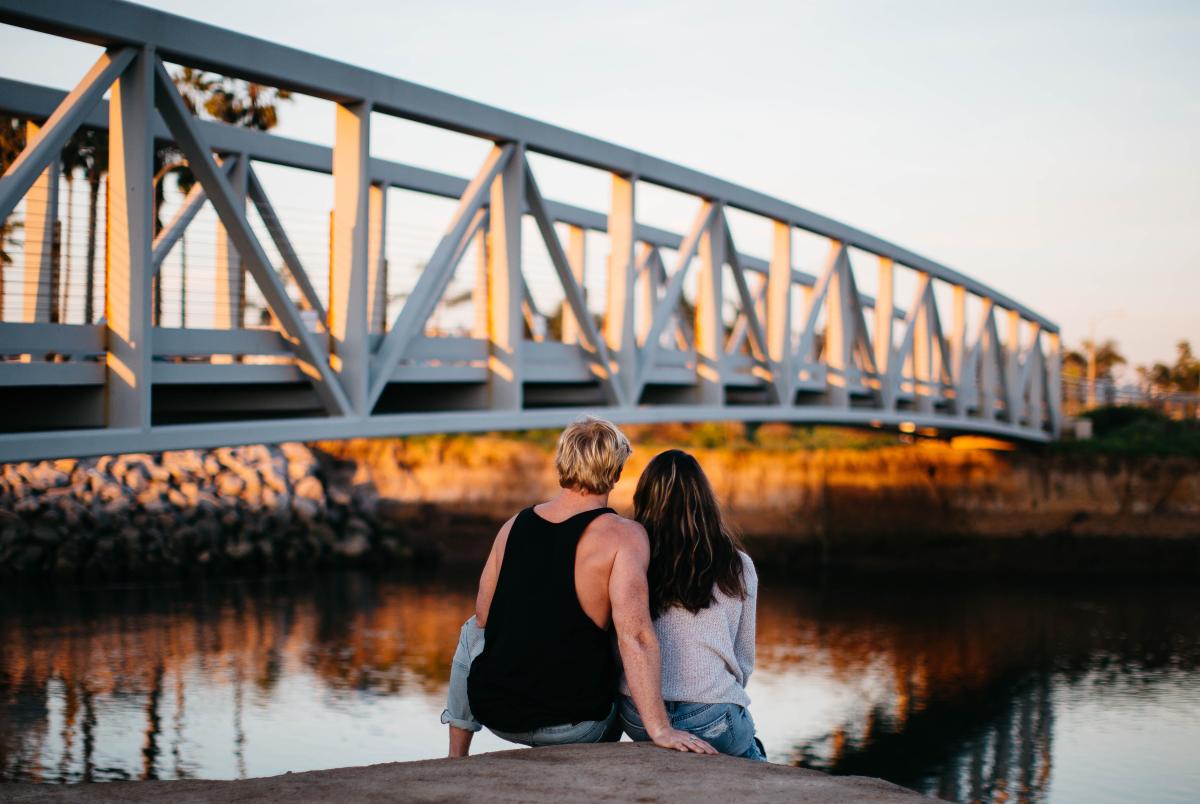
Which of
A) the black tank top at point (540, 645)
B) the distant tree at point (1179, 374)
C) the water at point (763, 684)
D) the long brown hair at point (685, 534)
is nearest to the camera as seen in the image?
the black tank top at point (540, 645)

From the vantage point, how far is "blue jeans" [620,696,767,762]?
5191mm

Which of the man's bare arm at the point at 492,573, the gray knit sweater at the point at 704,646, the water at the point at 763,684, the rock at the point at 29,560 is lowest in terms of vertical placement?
the water at the point at 763,684

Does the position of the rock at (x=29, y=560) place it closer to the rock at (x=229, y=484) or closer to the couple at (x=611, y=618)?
the rock at (x=229, y=484)

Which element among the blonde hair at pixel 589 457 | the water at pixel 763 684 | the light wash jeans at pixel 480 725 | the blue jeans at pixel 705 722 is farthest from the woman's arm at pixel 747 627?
the water at pixel 763 684

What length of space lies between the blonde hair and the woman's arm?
2.23ft

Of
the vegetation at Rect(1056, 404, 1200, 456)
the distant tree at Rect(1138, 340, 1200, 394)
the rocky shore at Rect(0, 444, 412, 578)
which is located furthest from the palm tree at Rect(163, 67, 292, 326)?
the distant tree at Rect(1138, 340, 1200, 394)

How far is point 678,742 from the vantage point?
198 inches

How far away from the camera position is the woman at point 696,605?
4.93 m

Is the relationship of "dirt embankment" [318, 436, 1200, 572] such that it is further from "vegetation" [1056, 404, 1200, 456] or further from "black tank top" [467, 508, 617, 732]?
"black tank top" [467, 508, 617, 732]

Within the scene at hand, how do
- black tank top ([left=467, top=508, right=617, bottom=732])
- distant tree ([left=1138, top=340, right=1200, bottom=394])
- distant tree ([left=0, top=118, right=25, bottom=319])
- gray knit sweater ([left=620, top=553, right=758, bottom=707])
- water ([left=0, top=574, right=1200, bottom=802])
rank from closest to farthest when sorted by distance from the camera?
black tank top ([left=467, top=508, right=617, bottom=732]) < gray knit sweater ([left=620, top=553, right=758, bottom=707]) < distant tree ([left=0, top=118, right=25, bottom=319]) < water ([left=0, top=574, right=1200, bottom=802]) < distant tree ([left=1138, top=340, right=1200, bottom=394])

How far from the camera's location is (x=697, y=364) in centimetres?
1608

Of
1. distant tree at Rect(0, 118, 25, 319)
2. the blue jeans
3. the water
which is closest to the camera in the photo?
the blue jeans

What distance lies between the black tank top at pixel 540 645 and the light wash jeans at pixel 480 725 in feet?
0.14

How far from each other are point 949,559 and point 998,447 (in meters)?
2.94
